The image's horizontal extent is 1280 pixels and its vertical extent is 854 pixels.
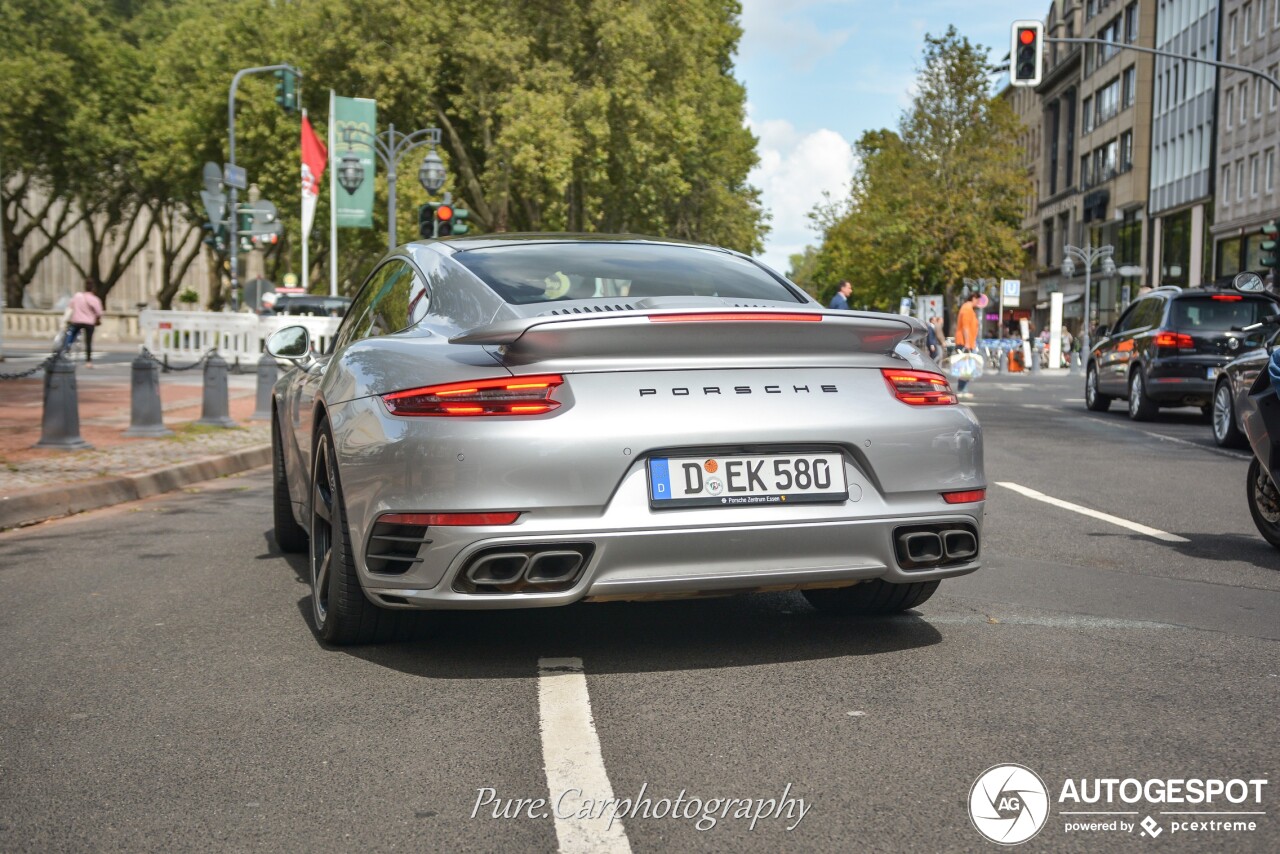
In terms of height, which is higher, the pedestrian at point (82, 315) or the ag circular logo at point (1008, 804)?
the pedestrian at point (82, 315)

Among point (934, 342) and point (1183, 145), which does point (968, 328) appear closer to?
point (934, 342)

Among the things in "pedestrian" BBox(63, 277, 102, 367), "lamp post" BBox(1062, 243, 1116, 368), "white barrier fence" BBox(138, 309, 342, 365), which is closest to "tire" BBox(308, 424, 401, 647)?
"white barrier fence" BBox(138, 309, 342, 365)

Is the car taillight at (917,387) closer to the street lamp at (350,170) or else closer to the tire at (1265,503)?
the tire at (1265,503)

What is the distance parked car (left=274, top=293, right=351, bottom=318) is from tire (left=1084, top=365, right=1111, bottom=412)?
19.8m

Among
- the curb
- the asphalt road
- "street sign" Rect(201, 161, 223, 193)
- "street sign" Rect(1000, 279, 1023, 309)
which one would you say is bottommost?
the curb

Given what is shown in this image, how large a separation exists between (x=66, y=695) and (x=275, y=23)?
48.8m

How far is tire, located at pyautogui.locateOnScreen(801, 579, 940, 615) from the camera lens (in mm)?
5625

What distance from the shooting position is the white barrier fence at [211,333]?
33.7 metres

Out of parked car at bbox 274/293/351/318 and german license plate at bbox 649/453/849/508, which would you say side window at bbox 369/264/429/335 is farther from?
parked car at bbox 274/293/351/318

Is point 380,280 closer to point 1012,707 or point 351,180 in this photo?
point 1012,707

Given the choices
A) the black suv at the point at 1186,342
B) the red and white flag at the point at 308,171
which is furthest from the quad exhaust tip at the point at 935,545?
the red and white flag at the point at 308,171

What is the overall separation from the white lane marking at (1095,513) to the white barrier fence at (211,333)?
2417 centimetres

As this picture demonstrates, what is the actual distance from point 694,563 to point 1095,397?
18.8 metres
